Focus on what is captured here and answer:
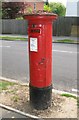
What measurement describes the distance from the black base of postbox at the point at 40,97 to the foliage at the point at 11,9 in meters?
27.7

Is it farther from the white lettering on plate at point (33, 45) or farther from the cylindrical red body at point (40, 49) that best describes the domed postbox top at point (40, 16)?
the white lettering on plate at point (33, 45)

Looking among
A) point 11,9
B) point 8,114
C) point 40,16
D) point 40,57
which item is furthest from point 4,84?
point 11,9

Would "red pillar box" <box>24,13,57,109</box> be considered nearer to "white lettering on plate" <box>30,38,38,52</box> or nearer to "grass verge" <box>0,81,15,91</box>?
"white lettering on plate" <box>30,38,38,52</box>

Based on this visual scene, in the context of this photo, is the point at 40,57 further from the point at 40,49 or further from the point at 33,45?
the point at 33,45

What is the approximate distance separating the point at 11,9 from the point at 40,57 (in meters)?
28.4

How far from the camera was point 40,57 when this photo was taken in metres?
4.86

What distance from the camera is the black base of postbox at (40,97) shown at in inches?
196

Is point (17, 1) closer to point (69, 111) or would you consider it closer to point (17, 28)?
point (17, 28)

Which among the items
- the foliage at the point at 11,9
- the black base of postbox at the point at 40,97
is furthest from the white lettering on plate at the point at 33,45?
the foliage at the point at 11,9

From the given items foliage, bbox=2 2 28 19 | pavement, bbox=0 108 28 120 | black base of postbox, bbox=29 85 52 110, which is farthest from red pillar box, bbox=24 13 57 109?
foliage, bbox=2 2 28 19

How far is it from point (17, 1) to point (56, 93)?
93.5 ft

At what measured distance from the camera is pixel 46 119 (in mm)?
4656

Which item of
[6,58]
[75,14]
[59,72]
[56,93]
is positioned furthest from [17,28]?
[56,93]

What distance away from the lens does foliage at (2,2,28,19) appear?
32153 millimetres
